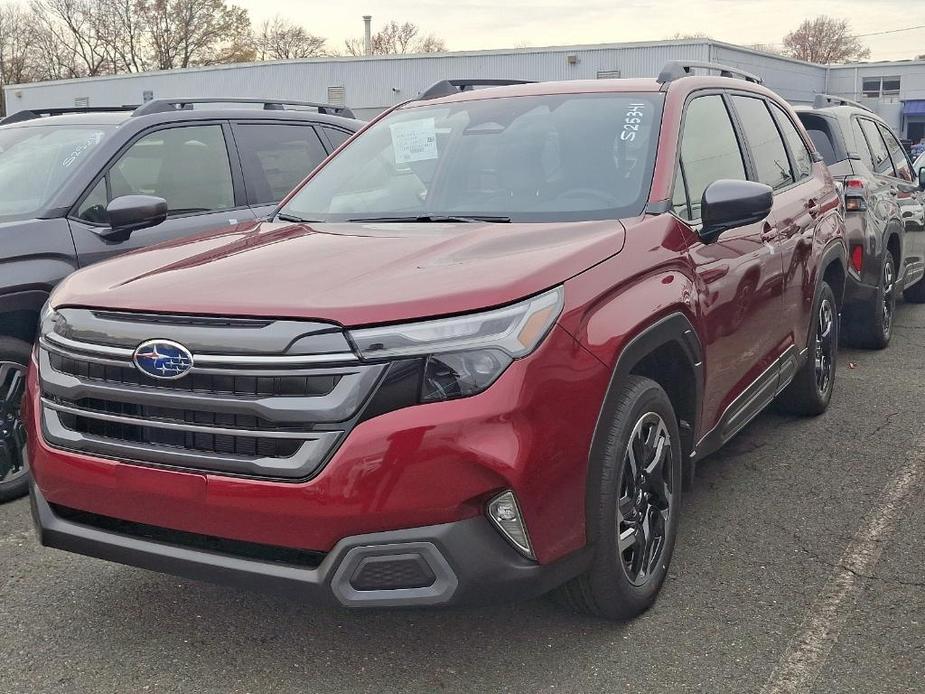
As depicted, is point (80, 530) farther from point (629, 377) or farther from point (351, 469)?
point (629, 377)

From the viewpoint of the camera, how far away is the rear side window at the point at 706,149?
4008 mm

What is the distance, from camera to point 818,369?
18.9 ft

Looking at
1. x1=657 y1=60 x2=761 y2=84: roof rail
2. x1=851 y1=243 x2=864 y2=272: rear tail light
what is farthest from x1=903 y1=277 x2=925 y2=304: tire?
x1=657 y1=60 x2=761 y2=84: roof rail

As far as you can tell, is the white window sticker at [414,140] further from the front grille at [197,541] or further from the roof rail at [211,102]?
the front grille at [197,541]

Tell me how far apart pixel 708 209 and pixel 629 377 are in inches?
32.1

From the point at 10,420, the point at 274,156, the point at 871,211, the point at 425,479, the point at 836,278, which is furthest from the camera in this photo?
the point at 871,211

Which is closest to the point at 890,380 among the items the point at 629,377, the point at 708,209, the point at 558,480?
the point at 708,209

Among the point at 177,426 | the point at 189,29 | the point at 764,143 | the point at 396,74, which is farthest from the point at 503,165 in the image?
the point at 189,29

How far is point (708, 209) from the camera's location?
3.71 meters

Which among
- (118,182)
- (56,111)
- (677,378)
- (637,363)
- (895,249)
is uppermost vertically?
(56,111)

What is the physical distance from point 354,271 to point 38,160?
3.20 metres

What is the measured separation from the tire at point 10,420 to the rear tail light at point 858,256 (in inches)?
207

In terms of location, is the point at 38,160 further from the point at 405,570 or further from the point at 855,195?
the point at 855,195

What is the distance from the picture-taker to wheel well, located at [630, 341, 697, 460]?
352 centimetres
